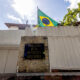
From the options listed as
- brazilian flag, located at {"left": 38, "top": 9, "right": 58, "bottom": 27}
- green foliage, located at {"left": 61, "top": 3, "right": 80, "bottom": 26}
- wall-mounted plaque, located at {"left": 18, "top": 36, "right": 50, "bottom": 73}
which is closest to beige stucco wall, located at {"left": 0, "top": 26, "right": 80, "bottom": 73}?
wall-mounted plaque, located at {"left": 18, "top": 36, "right": 50, "bottom": 73}

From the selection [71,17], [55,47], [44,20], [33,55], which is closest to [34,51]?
[33,55]

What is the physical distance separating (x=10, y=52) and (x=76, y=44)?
16.2 feet

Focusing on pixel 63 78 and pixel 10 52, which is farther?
pixel 10 52

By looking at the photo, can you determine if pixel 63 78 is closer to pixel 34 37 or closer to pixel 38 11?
pixel 34 37

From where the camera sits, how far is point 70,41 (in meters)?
4.95

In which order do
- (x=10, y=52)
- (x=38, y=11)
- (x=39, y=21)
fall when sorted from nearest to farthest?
1. (x=10, y=52)
2. (x=39, y=21)
3. (x=38, y=11)

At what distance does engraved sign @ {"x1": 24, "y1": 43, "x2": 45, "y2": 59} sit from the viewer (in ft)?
14.6

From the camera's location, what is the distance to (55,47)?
4789mm

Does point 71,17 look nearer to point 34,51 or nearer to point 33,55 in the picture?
point 34,51

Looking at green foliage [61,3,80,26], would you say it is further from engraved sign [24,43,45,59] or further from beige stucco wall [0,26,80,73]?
engraved sign [24,43,45,59]

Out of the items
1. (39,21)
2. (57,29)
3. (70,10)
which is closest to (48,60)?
(57,29)

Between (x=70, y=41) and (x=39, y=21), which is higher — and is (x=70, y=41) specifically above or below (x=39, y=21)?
below

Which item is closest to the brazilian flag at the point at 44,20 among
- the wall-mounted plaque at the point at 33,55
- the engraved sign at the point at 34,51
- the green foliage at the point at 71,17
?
the wall-mounted plaque at the point at 33,55

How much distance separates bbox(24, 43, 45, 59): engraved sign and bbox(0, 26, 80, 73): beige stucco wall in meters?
0.56
